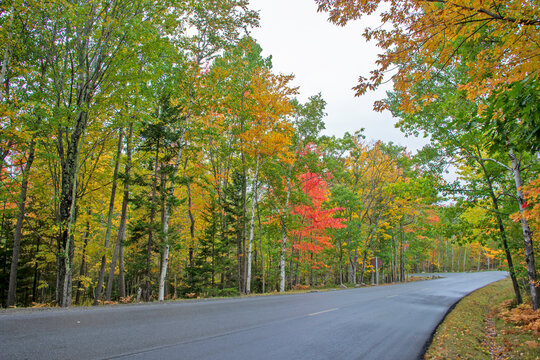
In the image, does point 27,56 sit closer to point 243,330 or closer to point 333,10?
point 333,10

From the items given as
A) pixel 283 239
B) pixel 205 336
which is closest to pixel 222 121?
pixel 283 239

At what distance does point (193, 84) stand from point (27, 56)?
6.33 m

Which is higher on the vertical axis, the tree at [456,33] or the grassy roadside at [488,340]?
the tree at [456,33]

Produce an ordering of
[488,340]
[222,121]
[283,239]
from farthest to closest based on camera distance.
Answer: [283,239] < [222,121] < [488,340]

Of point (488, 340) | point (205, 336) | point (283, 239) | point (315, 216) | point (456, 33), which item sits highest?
point (456, 33)

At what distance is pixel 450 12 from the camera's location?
3.61 metres

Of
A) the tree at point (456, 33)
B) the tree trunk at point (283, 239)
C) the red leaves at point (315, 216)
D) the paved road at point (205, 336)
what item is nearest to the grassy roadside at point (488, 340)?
the paved road at point (205, 336)

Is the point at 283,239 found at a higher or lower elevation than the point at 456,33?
lower

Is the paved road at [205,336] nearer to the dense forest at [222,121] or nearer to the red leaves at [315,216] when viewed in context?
the dense forest at [222,121]

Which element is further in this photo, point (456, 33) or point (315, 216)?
point (315, 216)

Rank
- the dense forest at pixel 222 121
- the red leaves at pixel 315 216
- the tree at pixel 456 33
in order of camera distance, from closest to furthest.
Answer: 1. the tree at pixel 456 33
2. the dense forest at pixel 222 121
3. the red leaves at pixel 315 216

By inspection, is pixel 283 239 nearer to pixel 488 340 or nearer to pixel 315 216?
pixel 315 216

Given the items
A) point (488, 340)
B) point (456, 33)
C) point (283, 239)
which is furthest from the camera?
point (283, 239)

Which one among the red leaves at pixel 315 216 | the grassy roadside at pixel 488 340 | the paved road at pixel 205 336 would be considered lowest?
the grassy roadside at pixel 488 340
